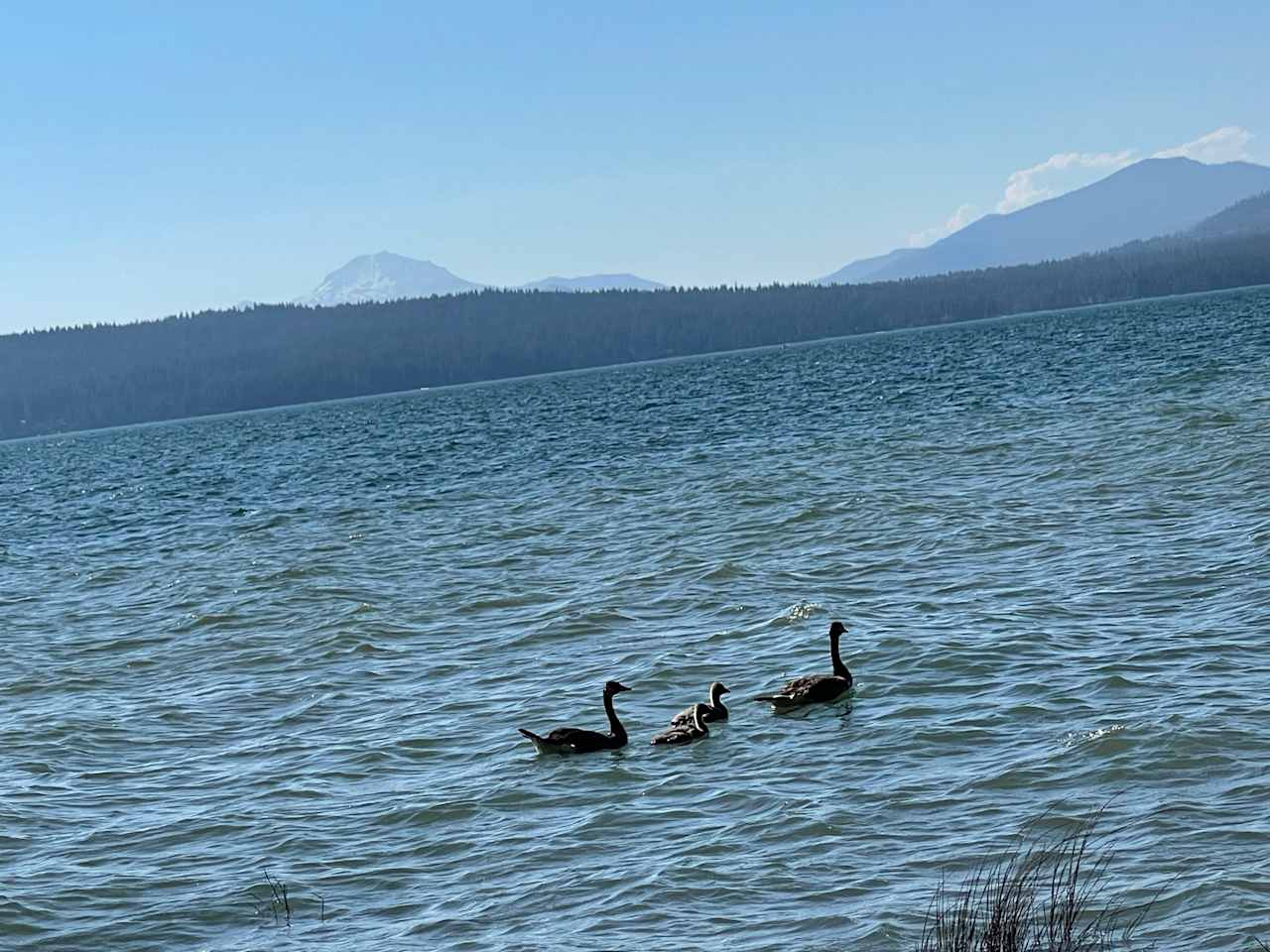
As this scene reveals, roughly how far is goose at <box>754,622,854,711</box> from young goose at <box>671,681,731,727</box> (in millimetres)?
624

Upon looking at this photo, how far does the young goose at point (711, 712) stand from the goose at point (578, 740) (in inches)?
25.2

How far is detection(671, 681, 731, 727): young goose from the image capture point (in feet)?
54.0

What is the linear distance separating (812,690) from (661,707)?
6.64 ft

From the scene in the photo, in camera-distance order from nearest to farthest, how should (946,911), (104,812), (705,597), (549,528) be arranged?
(946,911) → (104,812) → (705,597) → (549,528)

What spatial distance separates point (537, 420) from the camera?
94.3 meters

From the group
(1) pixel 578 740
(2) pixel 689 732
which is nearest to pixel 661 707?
(2) pixel 689 732

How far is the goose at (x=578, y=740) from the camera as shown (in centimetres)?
1590

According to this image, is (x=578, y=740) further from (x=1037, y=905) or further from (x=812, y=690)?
(x=1037, y=905)

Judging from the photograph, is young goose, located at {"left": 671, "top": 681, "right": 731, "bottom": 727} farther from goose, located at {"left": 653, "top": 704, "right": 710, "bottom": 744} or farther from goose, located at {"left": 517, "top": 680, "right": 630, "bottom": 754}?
goose, located at {"left": 517, "top": 680, "right": 630, "bottom": 754}

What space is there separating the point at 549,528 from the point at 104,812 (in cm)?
2107

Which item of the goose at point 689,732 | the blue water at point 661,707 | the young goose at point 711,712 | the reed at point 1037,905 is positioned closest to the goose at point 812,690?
the blue water at point 661,707

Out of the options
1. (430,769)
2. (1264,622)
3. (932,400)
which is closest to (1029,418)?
(932,400)

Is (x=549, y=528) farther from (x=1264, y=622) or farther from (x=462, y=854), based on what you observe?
Result: (x=462, y=854)

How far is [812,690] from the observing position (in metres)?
16.9
